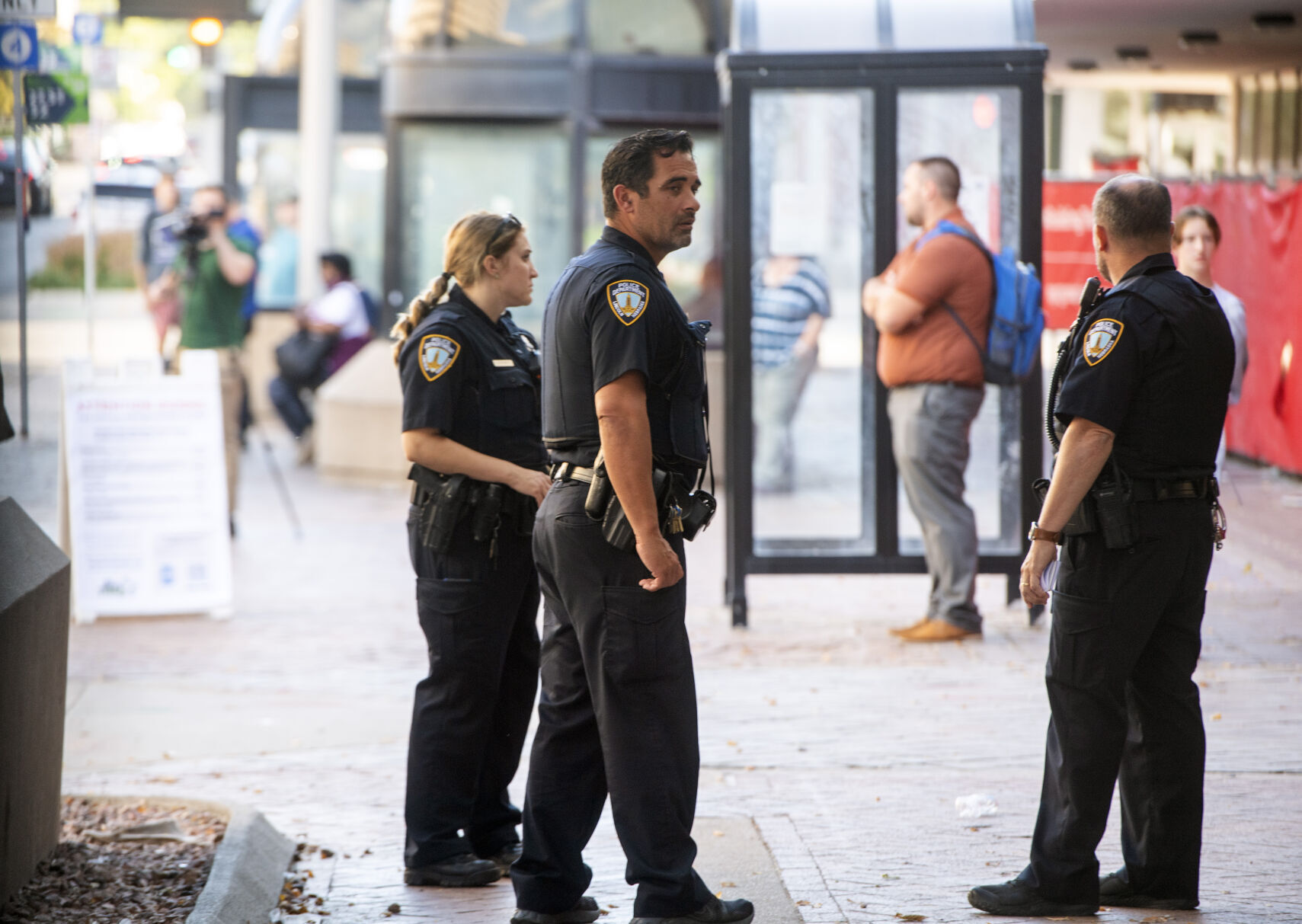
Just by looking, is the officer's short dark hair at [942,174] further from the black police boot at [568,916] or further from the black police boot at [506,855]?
the black police boot at [568,916]

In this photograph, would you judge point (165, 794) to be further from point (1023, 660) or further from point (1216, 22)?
point (1216, 22)

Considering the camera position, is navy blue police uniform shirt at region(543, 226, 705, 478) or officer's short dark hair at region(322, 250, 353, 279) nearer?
navy blue police uniform shirt at region(543, 226, 705, 478)

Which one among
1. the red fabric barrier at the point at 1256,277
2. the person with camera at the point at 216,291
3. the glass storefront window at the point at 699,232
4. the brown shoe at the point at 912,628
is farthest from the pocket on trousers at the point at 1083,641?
the glass storefront window at the point at 699,232

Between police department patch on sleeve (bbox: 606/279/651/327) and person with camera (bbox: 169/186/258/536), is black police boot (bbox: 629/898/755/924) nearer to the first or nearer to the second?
police department patch on sleeve (bbox: 606/279/651/327)

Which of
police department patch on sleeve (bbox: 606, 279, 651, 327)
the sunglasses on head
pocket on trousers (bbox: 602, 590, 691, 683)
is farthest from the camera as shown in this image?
the sunglasses on head

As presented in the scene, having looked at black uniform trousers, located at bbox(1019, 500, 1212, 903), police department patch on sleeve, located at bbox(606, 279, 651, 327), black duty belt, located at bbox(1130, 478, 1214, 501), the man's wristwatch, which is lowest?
black uniform trousers, located at bbox(1019, 500, 1212, 903)

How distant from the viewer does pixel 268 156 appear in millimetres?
19766

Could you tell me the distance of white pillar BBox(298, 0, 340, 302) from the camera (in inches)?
594

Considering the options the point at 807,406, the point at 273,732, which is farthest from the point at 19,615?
the point at 807,406

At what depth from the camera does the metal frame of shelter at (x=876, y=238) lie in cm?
796

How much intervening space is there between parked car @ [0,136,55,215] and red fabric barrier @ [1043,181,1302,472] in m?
7.92

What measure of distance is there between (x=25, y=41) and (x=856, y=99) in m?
3.92

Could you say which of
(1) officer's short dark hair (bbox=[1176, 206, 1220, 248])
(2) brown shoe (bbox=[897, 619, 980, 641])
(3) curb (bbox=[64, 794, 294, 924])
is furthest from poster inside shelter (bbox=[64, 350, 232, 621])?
(1) officer's short dark hair (bbox=[1176, 206, 1220, 248])

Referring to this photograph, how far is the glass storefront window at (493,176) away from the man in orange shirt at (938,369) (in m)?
6.72
